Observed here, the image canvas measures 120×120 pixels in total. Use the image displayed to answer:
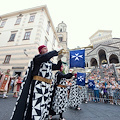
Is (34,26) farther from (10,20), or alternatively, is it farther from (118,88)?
(118,88)

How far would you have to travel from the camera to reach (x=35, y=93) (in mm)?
1624

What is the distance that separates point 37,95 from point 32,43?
1075 cm

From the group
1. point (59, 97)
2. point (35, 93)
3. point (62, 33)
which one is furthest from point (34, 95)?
point (62, 33)

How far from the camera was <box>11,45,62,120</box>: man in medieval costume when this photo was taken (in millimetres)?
1542

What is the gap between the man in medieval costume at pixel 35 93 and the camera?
5.06ft

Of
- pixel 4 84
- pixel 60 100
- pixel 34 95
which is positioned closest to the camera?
pixel 34 95

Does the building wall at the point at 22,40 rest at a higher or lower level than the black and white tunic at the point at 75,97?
higher

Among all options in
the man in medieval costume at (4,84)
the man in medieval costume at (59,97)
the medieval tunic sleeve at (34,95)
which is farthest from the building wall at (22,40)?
the medieval tunic sleeve at (34,95)

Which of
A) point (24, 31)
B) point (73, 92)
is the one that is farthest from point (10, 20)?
point (73, 92)

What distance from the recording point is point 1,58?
12.0 m

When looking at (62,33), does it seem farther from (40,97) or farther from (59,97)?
(40,97)

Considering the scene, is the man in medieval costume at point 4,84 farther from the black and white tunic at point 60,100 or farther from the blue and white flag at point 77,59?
the blue and white flag at point 77,59

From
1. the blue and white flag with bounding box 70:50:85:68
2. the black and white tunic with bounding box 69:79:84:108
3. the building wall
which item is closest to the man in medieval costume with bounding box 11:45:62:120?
the blue and white flag with bounding box 70:50:85:68

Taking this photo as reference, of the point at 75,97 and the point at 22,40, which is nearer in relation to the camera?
the point at 75,97
